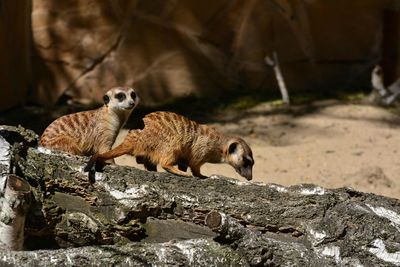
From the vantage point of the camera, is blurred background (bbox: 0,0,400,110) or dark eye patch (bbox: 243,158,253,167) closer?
dark eye patch (bbox: 243,158,253,167)

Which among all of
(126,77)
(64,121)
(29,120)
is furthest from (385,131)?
(64,121)

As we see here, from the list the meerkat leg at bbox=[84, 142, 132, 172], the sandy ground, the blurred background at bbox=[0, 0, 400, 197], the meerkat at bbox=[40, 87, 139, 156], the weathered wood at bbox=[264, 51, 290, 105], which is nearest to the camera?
the meerkat leg at bbox=[84, 142, 132, 172]

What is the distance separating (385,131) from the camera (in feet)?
23.9

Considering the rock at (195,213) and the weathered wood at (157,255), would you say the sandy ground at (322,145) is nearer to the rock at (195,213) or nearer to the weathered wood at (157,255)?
the rock at (195,213)

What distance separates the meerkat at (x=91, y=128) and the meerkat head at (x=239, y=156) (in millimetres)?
645

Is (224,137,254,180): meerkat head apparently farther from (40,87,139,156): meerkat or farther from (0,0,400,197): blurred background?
(0,0,400,197): blurred background

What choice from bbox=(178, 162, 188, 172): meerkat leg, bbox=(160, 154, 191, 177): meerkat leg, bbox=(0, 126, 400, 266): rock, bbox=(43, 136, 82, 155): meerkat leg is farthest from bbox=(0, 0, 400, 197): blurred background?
bbox=(0, 126, 400, 266): rock

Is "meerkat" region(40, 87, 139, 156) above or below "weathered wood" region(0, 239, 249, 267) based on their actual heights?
above

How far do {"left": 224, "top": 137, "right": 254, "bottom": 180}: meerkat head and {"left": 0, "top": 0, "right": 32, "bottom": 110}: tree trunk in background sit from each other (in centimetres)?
341

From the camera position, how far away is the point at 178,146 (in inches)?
181

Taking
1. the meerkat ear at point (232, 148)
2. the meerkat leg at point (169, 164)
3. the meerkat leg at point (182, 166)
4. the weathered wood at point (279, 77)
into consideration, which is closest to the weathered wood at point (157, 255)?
the meerkat leg at point (169, 164)

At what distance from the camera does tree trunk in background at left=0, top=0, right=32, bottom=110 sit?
7.91 meters

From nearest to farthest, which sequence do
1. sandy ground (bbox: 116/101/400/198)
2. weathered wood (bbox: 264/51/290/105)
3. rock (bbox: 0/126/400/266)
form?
rock (bbox: 0/126/400/266)
sandy ground (bbox: 116/101/400/198)
weathered wood (bbox: 264/51/290/105)

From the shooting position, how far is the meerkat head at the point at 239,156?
5105 mm
